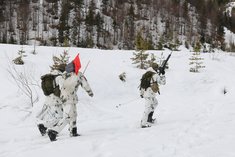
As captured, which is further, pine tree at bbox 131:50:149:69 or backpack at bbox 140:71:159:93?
pine tree at bbox 131:50:149:69

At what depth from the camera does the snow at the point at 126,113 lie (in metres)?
5.86

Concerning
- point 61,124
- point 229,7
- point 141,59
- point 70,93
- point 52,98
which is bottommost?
Result: point 61,124

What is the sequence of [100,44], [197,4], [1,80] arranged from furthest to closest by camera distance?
[197,4] → [100,44] → [1,80]

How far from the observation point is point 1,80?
1277 centimetres

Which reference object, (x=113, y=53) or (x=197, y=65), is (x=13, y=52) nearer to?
(x=113, y=53)

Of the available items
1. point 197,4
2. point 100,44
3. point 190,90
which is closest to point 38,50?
point 190,90

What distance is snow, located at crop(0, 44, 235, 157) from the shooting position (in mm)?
5855

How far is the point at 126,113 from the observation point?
40.3 feet

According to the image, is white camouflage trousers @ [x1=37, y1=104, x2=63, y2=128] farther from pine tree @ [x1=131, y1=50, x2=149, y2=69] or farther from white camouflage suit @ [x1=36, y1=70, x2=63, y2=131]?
pine tree @ [x1=131, y1=50, x2=149, y2=69]

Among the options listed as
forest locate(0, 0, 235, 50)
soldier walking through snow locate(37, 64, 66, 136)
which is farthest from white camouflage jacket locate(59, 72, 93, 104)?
forest locate(0, 0, 235, 50)

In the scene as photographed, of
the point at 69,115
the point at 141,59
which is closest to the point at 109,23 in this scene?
the point at 141,59

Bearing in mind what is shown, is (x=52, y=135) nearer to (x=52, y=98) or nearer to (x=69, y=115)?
(x=69, y=115)

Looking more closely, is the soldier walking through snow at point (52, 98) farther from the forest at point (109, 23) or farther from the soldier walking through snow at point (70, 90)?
the forest at point (109, 23)

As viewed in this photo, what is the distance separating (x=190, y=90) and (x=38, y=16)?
1784 inches
